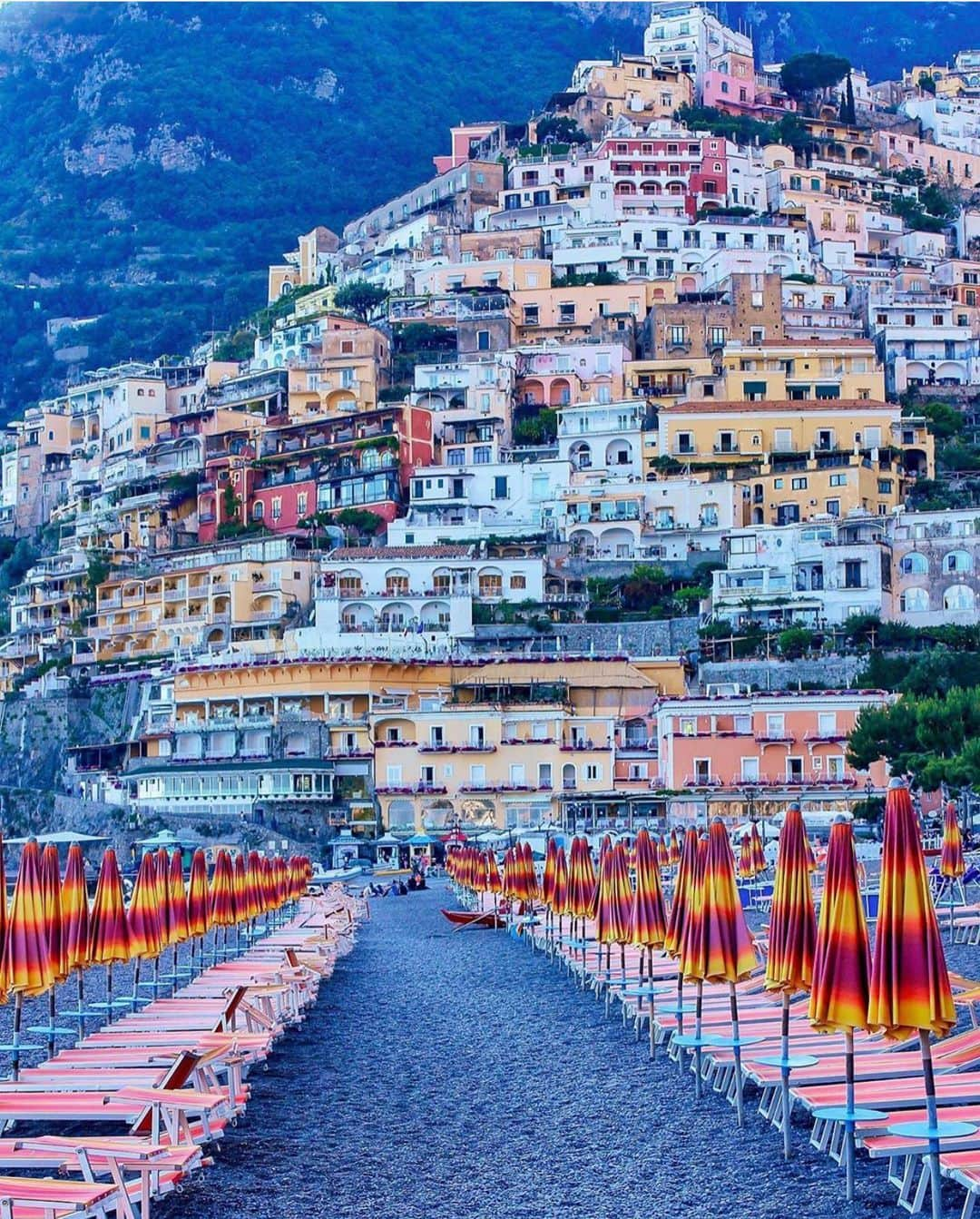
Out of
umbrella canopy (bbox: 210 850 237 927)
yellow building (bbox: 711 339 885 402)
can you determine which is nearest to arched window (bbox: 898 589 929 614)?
yellow building (bbox: 711 339 885 402)

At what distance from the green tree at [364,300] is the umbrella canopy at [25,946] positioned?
8771cm

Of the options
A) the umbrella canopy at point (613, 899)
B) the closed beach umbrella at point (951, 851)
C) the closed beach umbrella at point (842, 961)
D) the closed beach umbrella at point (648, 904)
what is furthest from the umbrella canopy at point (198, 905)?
the closed beach umbrella at point (842, 961)

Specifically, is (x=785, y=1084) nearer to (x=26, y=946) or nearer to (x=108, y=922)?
(x=26, y=946)

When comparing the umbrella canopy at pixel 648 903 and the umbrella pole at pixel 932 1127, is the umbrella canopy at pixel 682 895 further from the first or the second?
the umbrella pole at pixel 932 1127

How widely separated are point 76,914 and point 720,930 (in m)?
6.86

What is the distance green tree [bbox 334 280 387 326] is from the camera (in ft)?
338

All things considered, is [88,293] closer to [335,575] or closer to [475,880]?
[335,575]

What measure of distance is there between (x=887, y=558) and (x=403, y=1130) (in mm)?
54923

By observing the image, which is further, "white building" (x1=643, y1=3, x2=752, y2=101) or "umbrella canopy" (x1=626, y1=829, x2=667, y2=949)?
"white building" (x1=643, y1=3, x2=752, y2=101)

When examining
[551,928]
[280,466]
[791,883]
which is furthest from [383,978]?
[280,466]

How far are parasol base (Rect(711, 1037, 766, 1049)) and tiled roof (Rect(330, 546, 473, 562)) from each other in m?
59.3

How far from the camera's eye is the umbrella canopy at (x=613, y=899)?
70.4ft

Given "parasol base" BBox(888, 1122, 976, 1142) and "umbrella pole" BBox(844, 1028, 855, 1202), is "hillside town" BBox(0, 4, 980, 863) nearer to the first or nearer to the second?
"umbrella pole" BBox(844, 1028, 855, 1202)

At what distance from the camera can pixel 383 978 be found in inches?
1149
